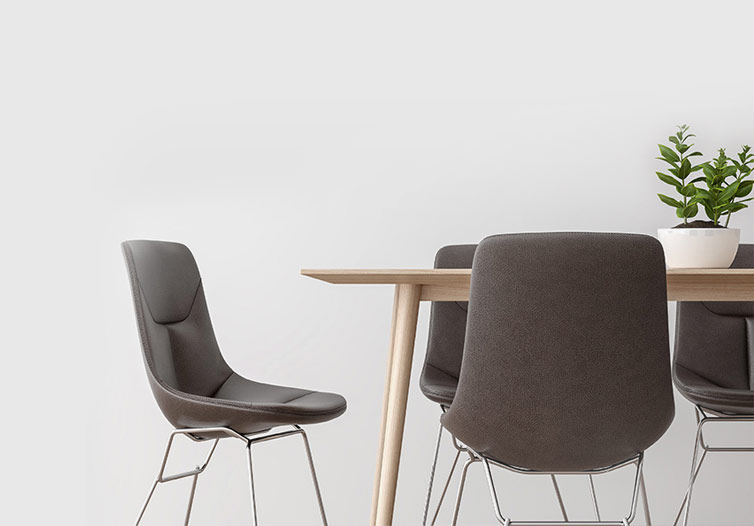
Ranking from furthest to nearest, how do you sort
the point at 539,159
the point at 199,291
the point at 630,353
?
the point at 539,159 < the point at 199,291 < the point at 630,353

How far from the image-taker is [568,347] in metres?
1.54

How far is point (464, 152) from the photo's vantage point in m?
3.40

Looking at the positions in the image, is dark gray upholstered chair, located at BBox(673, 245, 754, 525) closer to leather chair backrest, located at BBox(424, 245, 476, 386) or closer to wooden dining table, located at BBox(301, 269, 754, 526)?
leather chair backrest, located at BBox(424, 245, 476, 386)

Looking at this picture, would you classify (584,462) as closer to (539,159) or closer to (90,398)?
(539,159)

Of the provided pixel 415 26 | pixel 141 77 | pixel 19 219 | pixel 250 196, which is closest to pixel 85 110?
pixel 141 77

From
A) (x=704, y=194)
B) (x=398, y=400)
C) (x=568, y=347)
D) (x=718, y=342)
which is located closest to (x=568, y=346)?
(x=568, y=347)

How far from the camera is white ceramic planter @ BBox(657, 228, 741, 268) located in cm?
211

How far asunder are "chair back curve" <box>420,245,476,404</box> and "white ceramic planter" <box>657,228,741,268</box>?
89 centimetres

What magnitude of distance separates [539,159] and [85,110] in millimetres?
1949

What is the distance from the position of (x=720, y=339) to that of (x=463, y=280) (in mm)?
1321

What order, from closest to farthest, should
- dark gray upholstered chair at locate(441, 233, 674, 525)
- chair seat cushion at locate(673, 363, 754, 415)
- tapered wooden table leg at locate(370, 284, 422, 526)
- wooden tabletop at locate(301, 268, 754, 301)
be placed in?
dark gray upholstered chair at locate(441, 233, 674, 525) < wooden tabletop at locate(301, 268, 754, 301) < tapered wooden table leg at locate(370, 284, 422, 526) < chair seat cushion at locate(673, 363, 754, 415)

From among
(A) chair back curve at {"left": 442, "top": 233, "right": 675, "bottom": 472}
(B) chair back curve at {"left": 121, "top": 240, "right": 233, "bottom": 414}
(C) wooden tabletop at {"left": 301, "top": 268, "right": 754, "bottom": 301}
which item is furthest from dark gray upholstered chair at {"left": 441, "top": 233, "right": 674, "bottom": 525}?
(B) chair back curve at {"left": 121, "top": 240, "right": 233, "bottom": 414}

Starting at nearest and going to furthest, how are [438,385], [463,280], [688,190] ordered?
1. [463,280]
2. [688,190]
3. [438,385]

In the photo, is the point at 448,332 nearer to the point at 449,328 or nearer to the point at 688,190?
the point at 449,328
